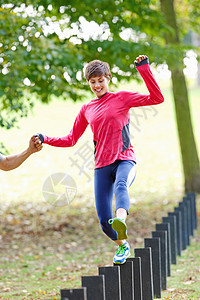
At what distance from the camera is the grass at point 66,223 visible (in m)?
6.40

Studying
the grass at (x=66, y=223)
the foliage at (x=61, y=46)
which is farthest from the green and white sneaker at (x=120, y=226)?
the foliage at (x=61, y=46)

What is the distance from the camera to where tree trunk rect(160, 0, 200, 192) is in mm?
12062

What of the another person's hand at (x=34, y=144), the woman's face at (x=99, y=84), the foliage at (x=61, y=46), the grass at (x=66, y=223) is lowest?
the grass at (x=66, y=223)

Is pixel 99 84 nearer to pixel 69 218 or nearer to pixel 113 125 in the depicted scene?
pixel 113 125

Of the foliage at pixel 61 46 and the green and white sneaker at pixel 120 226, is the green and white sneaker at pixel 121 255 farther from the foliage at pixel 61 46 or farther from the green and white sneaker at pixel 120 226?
the foliage at pixel 61 46

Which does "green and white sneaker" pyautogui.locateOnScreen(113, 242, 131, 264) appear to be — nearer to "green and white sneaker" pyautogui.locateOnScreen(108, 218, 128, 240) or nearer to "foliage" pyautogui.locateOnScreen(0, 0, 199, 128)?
"green and white sneaker" pyautogui.locateOnScreen(108, 218, 128, 240)

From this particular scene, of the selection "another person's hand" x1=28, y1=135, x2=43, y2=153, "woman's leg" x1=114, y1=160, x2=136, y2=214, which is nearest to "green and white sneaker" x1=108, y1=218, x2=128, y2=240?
"woman's leg" x1=114, y1=160, x2=136, y2=214

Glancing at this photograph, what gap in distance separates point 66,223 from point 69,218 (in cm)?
66

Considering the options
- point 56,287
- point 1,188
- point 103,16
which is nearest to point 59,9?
point 103,16

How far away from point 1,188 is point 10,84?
9082 millimetres

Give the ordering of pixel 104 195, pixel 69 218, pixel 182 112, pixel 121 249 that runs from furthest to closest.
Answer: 1. pixel 182 112
2. pixel 69 218
3. pixel 104 195
4. pixel 121 249

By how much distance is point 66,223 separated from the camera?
1081 centimetres

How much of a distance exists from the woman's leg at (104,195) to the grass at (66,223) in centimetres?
131

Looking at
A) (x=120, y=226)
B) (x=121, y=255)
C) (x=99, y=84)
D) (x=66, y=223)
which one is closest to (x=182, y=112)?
(x=66, y=223)
